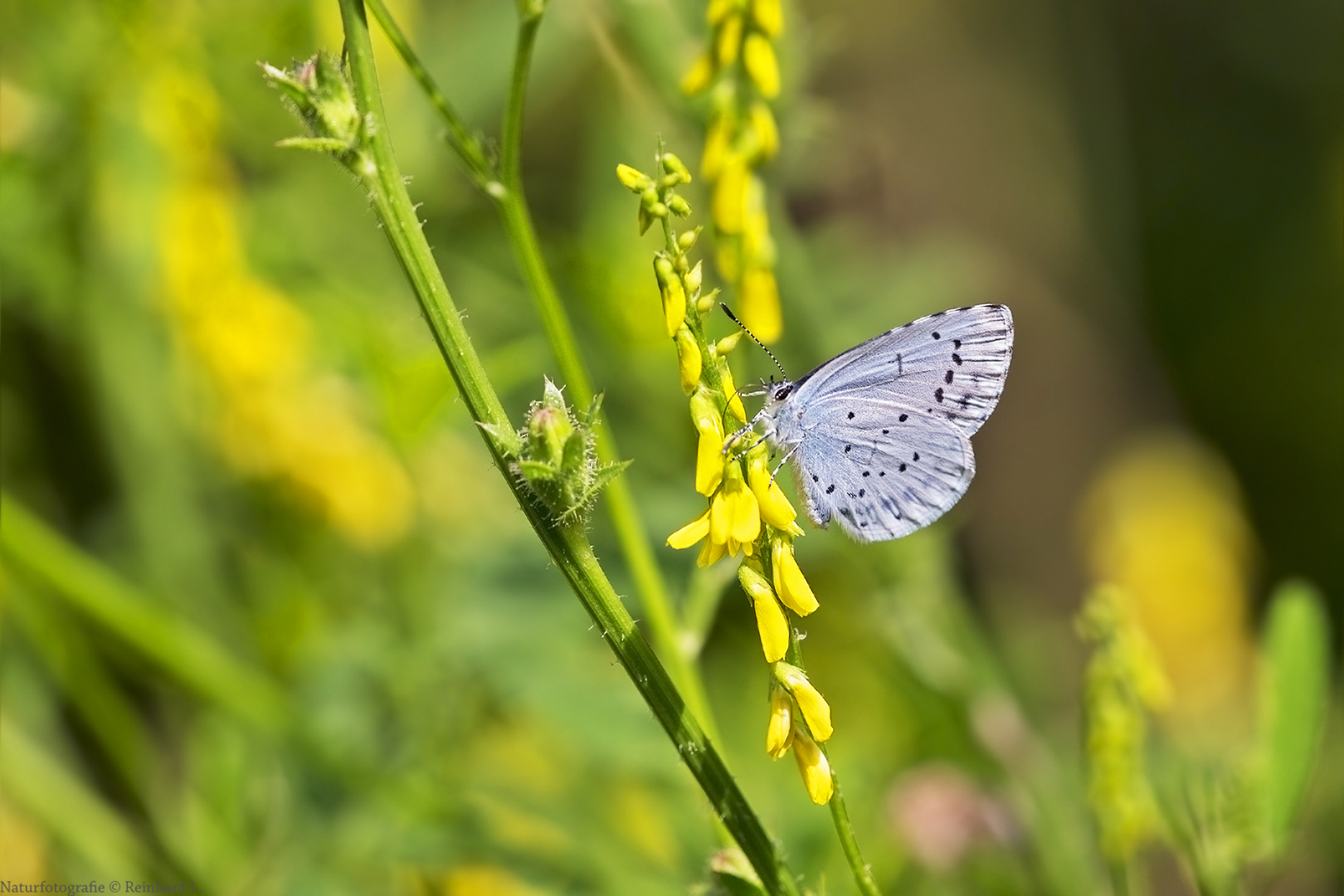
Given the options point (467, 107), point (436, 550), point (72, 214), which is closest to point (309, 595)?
point (436, 550)

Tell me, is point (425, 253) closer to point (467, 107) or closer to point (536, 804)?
point (536, 804)

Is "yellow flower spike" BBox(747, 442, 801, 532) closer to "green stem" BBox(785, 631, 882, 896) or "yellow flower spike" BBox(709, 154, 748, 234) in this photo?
"green stem" BBox(785, 631, 882, 896)

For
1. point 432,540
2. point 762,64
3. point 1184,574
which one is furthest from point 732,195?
point 1184,574

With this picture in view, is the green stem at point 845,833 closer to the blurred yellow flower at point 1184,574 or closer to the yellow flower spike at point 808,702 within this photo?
the yellow flower spike at point 808,702

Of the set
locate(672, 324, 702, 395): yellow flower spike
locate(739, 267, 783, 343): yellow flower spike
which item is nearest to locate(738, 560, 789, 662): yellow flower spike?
locate(672, 324, 702, 395): yellow flower spike

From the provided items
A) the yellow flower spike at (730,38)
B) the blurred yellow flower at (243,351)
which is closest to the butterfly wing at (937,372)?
the yellow flower spike at (730,38)

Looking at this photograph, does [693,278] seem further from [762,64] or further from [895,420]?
[762,64]

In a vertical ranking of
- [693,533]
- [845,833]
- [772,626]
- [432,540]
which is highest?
[693,533]
